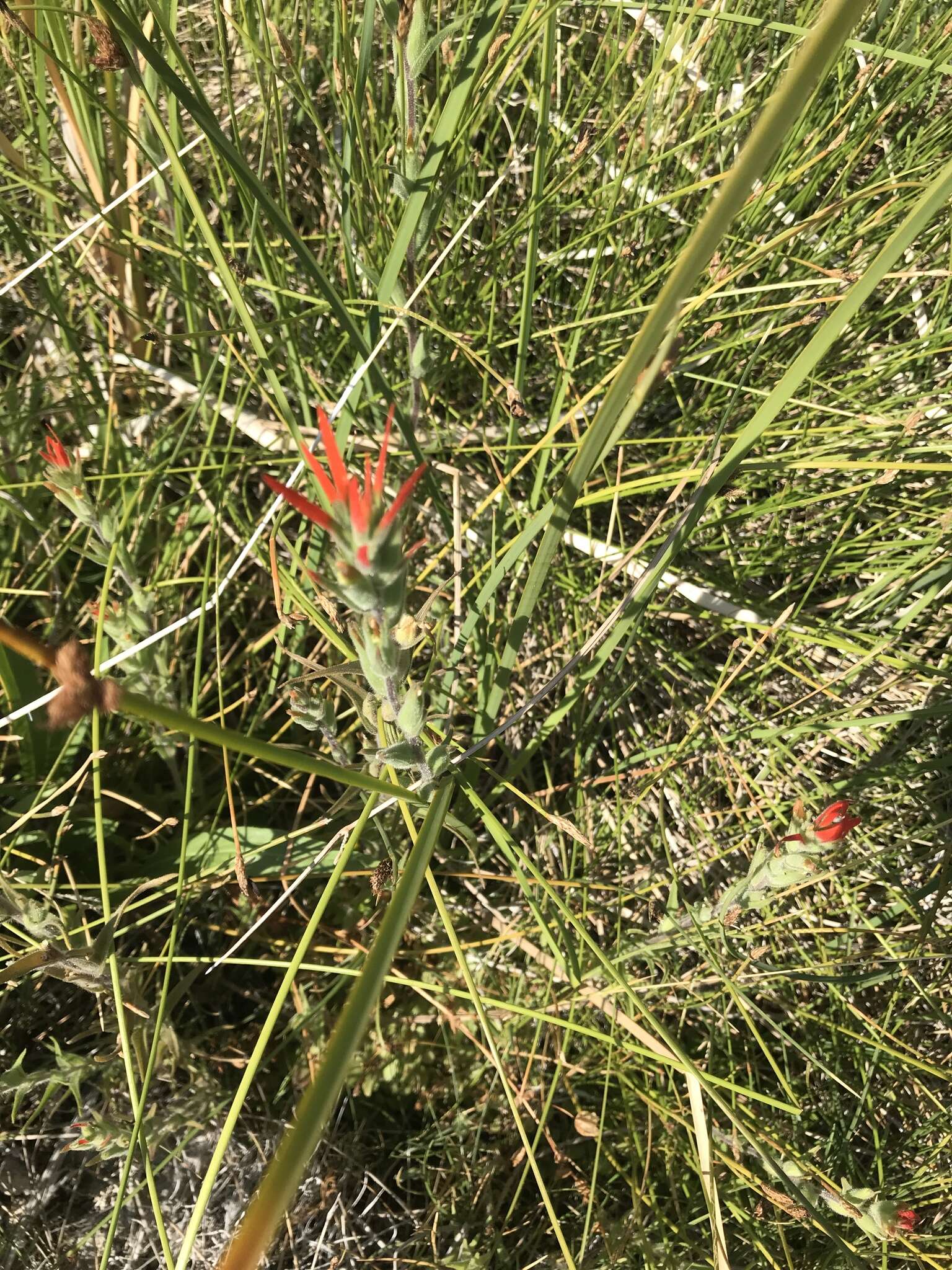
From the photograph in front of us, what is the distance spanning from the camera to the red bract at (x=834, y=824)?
92 centimetres

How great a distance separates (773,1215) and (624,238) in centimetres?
169

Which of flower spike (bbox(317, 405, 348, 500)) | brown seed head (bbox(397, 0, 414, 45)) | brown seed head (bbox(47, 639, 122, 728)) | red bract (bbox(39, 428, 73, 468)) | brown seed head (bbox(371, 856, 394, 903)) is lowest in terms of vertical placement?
brown seed head (bbox(371, 856, 394, 903))

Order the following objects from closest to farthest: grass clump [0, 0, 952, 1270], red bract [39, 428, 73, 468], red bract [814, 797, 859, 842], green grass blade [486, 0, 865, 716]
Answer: green grass blade [486, 0, 865, 716] < red bract [814, 797, 859, 842] < red bract [39, 428, 73, 468] < grass clump [0, 0, 952, 1270]

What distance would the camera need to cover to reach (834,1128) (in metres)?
1.38

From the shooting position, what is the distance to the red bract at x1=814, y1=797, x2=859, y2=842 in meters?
0.92

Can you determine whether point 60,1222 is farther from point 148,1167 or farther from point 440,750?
point 440,750

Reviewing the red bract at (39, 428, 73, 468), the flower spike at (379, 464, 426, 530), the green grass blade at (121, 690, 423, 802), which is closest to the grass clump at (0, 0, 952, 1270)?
the red bract at (39, 428, 73, 468)

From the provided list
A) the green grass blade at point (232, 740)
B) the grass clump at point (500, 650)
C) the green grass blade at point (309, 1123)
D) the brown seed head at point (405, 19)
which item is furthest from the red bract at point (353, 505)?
the brown seed head at point (405, 19)

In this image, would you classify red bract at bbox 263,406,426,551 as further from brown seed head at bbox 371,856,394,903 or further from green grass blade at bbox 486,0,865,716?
brown seed head at bbox 371,856,394,903

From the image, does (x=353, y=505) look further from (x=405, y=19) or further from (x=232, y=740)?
(x=405, y=19)

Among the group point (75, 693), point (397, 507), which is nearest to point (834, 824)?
point (397, 507)

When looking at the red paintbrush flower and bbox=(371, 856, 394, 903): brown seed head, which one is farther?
bbox=(371, 856, 394, 903): brown seed head

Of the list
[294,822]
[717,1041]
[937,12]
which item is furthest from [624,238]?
[717,1041]

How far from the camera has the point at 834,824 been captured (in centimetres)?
94
